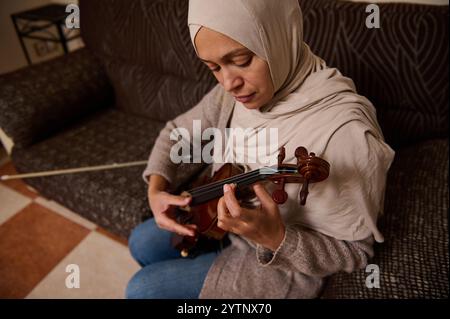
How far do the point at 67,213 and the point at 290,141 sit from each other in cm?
108

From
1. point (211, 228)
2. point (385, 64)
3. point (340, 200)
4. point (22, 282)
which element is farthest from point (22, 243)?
point (385, 64)

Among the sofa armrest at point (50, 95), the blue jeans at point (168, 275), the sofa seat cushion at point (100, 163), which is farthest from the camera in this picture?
the sofa armrest at point (50, 95)

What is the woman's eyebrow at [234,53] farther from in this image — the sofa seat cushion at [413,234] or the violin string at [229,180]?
the sofa seat cushion at [413,234]

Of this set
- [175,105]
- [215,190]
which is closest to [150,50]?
[175,105]

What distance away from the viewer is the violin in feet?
1.46

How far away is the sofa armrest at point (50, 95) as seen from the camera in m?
1.26

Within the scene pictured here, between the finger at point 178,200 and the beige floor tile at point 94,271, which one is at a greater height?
the finger at point 178,200

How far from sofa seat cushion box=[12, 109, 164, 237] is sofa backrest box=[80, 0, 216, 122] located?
159 millimetres

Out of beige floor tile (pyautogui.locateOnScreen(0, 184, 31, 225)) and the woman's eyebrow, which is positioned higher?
the woman's eyebrow

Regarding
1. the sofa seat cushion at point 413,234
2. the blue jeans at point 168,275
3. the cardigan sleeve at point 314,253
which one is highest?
the cardigan sleeve at point 314,253

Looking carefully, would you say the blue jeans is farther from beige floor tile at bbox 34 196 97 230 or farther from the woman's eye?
the woman's eye

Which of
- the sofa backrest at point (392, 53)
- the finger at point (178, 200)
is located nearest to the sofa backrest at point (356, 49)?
the sofa backrest at point (392, 53)

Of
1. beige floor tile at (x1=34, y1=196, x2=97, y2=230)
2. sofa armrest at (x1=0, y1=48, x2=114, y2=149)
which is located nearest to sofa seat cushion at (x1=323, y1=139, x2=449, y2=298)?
beige floor tile at (x1=34, y1=196, x2=97, y2=230)

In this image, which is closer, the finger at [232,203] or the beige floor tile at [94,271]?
the finger at [232,203]
